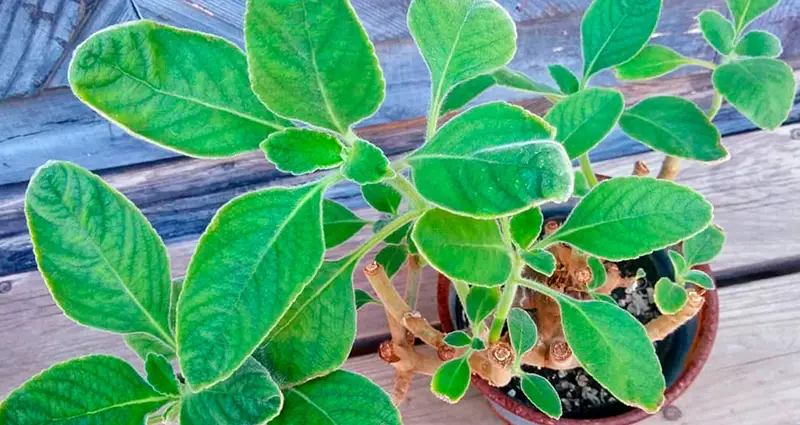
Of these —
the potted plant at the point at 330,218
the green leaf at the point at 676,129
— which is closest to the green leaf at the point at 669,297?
the potted plant at the point at 330,218

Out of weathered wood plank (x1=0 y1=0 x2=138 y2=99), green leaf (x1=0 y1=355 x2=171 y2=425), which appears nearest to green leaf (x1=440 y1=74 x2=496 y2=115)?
green leaf (x1=0 y1=355 x2=171 y2=425)

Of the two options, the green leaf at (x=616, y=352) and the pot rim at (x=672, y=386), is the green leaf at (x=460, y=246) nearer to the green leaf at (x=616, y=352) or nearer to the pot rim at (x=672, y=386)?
the green leaf at (x=616, y=352)

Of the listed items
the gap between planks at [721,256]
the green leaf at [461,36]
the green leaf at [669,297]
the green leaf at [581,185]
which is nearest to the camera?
the green leaf at [461,36]

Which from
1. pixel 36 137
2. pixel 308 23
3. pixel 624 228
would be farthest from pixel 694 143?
pixel 36 137

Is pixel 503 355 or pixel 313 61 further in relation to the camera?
pixel 503 355

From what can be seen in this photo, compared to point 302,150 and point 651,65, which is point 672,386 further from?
point 302,150

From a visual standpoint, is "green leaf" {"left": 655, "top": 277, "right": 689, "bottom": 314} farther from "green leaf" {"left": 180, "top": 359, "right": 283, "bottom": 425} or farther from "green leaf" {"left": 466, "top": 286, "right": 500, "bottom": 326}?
"green leaf" {"left": 180, "top": 359, "right": 283, "bottom": 425}

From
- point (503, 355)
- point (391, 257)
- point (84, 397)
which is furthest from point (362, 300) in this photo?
point (84, 397)
